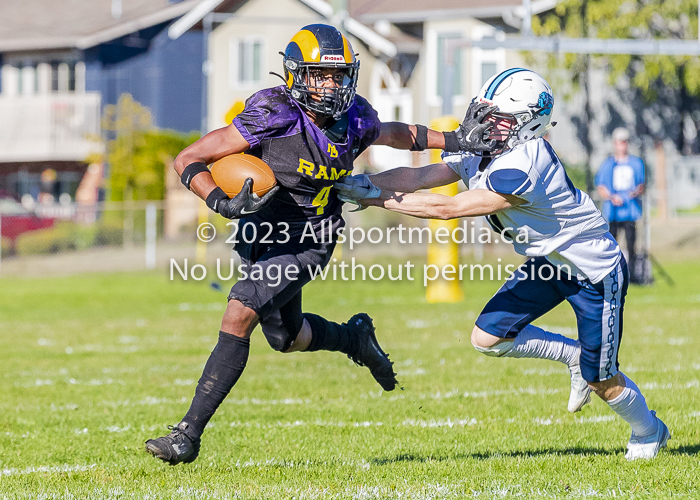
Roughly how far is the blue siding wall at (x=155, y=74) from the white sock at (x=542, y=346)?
73.0ft

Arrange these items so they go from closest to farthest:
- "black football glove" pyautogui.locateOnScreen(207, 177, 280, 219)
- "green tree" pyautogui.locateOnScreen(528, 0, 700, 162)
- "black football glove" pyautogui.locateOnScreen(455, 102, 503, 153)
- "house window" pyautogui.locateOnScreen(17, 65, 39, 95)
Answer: "black football glove" pyautogui.locateOnScreen(207, 177, 280, 219) < "black football glove" pyautogui.locateOnScreen(455, 102, 503, 153) < "green tree" pyautogui.locateOnScreen(528, 0, 700, 162) < "house window" pyautogui.locateOnScreen(17, 65, 39, 95)

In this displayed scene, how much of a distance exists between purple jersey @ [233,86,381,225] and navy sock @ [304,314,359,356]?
0.72 metres

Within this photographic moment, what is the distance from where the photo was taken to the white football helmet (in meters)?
3.75

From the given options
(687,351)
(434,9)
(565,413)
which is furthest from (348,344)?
(434,9)

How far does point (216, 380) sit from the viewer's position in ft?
12.2

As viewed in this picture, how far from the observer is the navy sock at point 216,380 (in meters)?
3.69

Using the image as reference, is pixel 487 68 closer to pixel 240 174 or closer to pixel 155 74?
pixel 155 74

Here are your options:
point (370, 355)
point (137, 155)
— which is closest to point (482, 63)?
point (137, 155)

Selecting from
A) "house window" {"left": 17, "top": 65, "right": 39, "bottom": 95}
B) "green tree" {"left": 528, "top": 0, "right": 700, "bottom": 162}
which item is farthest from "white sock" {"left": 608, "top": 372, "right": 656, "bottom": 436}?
"house window" {"left": 17, "top": 65, "right": 39, "bottom": 95}

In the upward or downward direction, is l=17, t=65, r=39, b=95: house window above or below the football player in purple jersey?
above

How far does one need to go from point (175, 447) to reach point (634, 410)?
78.7 inches

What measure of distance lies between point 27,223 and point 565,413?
17.1 meters

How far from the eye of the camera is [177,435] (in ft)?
11.8

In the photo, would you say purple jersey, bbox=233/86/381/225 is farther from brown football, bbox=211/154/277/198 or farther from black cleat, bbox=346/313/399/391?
black cleat, bbox=346/313/399/391
